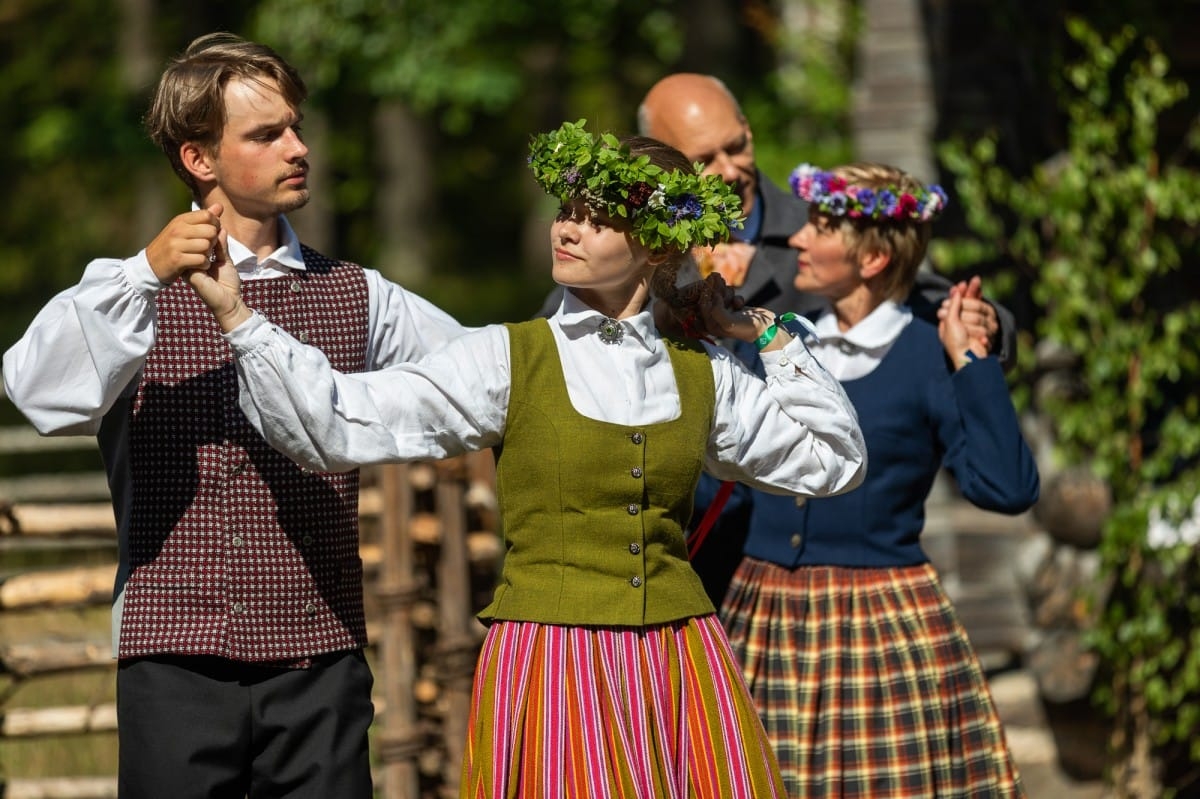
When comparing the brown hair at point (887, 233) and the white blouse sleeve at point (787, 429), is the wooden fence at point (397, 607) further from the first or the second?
the white blouse sleeve at point (787, 429)

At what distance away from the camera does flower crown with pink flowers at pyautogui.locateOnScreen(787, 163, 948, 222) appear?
3.99m

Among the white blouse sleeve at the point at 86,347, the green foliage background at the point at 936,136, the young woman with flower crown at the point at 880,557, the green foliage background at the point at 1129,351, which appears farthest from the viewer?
the green foliage background at the point at 936,136

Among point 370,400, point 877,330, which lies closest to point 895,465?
point 877,330

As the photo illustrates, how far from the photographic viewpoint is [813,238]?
404cm

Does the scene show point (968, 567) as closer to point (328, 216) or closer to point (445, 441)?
point (445, 441)

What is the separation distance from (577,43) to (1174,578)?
36.6ft

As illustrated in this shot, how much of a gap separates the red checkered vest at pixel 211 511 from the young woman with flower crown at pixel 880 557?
45.9 inches

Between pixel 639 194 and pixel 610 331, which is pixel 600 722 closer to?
pixel 610 331

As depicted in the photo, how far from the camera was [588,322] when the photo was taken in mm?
3355

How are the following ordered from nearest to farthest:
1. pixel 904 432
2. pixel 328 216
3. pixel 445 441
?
1. pixel 445 441
2. pixel 904 432
3. pixel 328 216

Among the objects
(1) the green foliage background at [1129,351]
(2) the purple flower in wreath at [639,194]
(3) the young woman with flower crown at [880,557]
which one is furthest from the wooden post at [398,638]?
(2) the purple flower in wreath at [639,194]

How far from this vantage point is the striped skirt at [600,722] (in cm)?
320

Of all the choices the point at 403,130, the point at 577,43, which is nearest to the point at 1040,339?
the point at 577,43

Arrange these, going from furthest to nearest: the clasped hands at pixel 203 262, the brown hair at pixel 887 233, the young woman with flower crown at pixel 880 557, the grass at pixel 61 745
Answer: the grass at pixel 61 745 → the brown hair at pixel 887 233 → the young woman with flower crown at pixel 880 557 → the clasped hands at pixel 203 262
